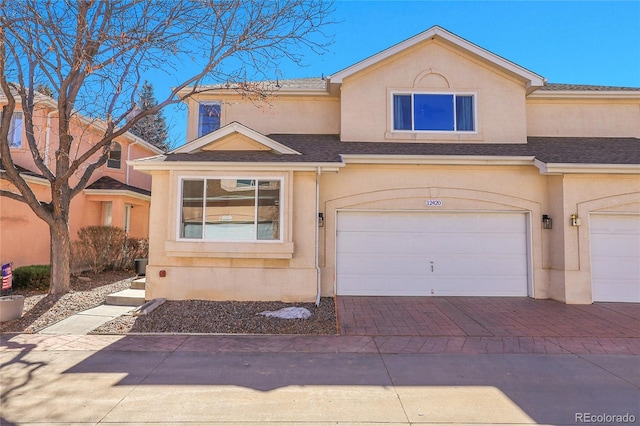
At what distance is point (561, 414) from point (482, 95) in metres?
9.69

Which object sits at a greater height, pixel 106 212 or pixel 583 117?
pixel 583 117

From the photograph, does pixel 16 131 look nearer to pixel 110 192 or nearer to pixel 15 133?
pixel 15 133

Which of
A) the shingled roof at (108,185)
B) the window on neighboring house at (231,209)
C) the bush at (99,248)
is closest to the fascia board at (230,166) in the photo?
the window on neighboring house at (231,209)

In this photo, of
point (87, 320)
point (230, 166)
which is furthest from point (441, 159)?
point (87, 320)

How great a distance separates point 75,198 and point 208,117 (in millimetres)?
6885

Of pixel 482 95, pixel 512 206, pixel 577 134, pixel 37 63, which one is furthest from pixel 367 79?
pixel 37 63

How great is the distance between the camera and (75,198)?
49.9 feet

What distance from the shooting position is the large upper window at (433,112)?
11586mm

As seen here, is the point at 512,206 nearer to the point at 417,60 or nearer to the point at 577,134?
the point at 577,134

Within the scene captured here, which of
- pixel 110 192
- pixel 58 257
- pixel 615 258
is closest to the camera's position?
pixel 58 257

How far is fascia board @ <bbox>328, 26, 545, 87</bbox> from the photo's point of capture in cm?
1138

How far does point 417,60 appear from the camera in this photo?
11852 millimetres

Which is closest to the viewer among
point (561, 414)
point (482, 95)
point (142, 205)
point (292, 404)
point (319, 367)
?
point (561, 414)

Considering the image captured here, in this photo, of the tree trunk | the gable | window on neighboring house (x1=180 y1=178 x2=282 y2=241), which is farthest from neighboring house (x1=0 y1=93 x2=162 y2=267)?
window on neighboring house (x1=180 y1=178 x2=282 y2=241)
